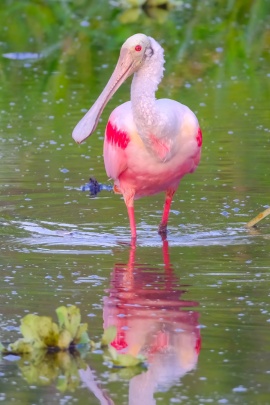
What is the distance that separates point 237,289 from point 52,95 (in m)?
8.04

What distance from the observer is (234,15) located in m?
20.5

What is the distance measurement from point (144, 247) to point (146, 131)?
28.4 inches

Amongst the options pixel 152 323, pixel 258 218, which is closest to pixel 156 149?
pixel 258 218

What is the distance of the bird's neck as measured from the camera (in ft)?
25.3

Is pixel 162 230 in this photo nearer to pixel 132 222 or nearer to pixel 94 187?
pixel 132 222

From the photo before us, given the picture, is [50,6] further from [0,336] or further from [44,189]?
[0,336]

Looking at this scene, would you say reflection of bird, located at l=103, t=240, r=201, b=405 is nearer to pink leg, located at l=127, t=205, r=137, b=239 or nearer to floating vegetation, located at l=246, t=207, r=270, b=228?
pink leg, located at l=127, t=205, r=137, b=239

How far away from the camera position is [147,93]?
7.79 meters

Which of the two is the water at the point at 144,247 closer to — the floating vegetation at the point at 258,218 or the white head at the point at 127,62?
the floating vegetation at the point at 258,218

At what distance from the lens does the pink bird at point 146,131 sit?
7.77 meters

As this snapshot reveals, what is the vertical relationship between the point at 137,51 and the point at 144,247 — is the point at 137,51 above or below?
above

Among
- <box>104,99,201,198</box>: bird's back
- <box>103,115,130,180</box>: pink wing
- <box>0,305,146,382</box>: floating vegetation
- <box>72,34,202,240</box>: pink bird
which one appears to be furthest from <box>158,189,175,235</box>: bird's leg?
<box>0,305,146,382</box>: floating vegetation

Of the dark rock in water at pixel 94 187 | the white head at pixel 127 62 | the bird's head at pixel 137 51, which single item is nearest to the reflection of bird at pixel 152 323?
the white head at pixel 127 62

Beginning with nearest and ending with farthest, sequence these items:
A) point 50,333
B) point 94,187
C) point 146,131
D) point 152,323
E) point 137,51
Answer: point 50,333, point 152,323, point 146,131, point 137,51, point 94,187
